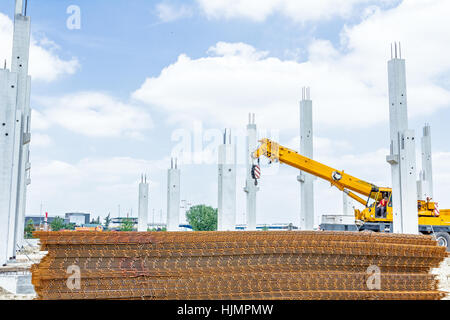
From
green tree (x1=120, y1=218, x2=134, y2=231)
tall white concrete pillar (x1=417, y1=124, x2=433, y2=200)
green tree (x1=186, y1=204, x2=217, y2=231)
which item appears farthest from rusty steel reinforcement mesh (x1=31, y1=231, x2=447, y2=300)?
green tree (x1=120, y1=218, x2=134, y2=231)

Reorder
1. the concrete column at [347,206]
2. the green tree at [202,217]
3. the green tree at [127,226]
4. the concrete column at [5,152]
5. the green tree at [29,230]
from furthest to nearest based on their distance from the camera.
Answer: the green tree at [127,226], the green tree at [202,217], the green tree at [29,230], the concrete column at [347,206], the concrete column at [5,152]

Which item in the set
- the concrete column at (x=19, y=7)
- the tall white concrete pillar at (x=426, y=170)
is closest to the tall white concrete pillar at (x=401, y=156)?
the tall white concrete pillar at (x=426, y=170)

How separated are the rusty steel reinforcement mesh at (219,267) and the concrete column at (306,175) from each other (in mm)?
9919

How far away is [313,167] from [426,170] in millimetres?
9802

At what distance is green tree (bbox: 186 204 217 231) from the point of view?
44.5 meters

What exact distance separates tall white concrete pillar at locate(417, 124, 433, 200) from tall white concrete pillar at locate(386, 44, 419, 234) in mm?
9600

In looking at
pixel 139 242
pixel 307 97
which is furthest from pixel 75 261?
pixel 307 97

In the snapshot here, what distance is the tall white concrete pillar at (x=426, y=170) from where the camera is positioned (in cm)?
2112

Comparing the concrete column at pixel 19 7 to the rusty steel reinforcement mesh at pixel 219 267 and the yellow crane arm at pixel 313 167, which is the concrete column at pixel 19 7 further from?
the rusty steel reinforcement mesh at pixel 219 267

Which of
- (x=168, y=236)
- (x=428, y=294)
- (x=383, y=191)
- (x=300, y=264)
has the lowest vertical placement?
(x=428, y=294)

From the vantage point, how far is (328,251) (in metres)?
5.87

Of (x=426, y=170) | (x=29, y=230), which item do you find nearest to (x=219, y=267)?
(x=426, y=170)
